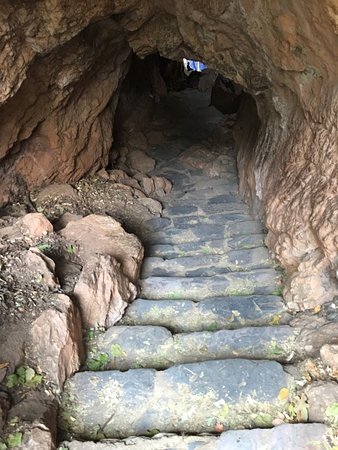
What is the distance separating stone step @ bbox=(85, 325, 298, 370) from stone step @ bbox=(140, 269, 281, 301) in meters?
0.69

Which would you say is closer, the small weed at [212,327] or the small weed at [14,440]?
the small weed at [14,440]

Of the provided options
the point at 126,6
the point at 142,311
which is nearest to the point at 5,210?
the point at 142,311

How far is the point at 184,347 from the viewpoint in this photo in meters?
2.86

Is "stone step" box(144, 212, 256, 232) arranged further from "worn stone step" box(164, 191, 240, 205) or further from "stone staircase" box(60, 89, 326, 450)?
"stone staircase" box(60, 89, 326, 450)

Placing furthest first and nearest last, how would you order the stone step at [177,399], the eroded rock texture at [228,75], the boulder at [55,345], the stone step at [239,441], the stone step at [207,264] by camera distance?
1. the stone step at [207,264]
2. the eroded rock texture at [228,75]
3. the boulder at [55,345]
4. the stone step at [177,399]
5. the stone step at [239,441]

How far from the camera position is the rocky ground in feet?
7.20

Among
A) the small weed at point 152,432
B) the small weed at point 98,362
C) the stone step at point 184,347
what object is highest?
the stone step at point 184,347

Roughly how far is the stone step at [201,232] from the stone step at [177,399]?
2467mm

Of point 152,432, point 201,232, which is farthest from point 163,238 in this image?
point 152,432

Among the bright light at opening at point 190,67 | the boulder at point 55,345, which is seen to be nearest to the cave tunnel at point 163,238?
the boulder at point 55,345

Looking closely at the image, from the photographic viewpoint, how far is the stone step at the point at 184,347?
109 inches

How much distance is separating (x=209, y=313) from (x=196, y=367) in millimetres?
785

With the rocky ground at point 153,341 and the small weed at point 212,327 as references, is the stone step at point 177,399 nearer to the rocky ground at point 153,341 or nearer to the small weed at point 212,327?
the rocky ground at point 153,341

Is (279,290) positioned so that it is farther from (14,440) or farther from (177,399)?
(14,440)
